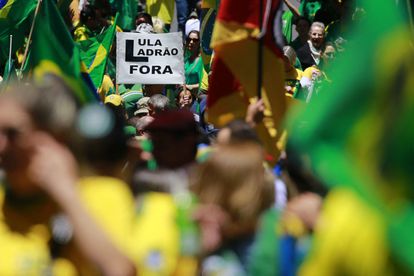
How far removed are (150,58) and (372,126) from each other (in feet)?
25.9

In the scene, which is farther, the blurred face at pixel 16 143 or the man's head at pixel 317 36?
the man's head at pixel 317 36

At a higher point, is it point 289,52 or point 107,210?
point 107,210

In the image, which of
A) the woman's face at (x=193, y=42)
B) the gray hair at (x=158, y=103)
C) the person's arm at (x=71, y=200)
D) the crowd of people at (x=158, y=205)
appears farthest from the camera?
the woman's face at (x=193, y=42)

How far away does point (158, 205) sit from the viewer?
3.79 m

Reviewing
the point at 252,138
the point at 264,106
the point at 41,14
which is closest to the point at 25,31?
the point at 41,14

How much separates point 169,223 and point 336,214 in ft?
2.68

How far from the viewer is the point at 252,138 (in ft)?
14.1

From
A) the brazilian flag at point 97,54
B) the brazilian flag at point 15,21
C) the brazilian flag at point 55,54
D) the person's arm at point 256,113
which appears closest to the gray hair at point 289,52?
the brazilian flag at point 97,54

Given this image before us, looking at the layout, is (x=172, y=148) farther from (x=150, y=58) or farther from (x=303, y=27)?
(x=303, y=27)

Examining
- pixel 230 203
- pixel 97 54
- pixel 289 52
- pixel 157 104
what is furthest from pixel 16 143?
pixel 97 54

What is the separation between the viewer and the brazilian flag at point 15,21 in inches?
428

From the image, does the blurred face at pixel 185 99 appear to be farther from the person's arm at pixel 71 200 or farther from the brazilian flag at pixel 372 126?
the brazilian flag at pixel 372 126

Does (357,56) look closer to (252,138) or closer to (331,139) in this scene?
(331,139)

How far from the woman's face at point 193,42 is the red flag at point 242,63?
5981 millimetres
